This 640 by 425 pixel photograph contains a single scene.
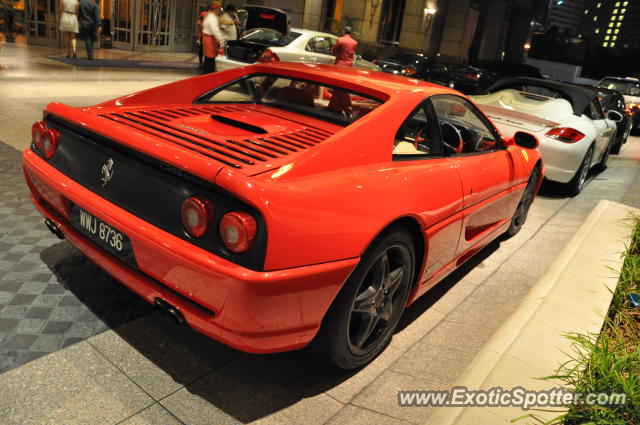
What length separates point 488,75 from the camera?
1905cm

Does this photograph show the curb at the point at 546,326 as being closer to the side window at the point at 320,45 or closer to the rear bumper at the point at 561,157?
the rear bumper at the point at 561,157

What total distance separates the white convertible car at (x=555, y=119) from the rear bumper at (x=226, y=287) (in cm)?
475

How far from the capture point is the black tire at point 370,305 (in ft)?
7.72

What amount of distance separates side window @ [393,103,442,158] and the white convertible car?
11.1 ft

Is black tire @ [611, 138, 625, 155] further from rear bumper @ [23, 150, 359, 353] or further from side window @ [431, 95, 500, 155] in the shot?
rear bumper @ [23, 150, 359, 353]

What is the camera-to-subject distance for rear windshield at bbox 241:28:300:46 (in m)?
11.4

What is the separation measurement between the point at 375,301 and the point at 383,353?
0.44 m

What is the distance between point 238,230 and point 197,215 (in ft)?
0.66

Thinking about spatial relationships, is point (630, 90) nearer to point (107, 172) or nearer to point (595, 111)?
point (595, 111)

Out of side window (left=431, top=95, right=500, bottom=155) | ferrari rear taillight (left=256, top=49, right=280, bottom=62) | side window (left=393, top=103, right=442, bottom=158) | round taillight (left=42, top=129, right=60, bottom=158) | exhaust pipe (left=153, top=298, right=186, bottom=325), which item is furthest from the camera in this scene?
ferrari rear taillight (left=256, top=49, right=280, bottom=62)

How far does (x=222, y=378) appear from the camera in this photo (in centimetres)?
248

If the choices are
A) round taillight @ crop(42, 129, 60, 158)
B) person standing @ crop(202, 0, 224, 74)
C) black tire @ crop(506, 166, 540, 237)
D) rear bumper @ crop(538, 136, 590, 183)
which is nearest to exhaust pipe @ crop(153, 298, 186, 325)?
round taillight @ crop(42, 129, 60, 158)

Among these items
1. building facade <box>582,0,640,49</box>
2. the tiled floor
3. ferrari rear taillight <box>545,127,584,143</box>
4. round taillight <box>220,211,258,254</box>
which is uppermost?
building facade <box>582,0,640,49</box>

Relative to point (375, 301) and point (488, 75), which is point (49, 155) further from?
point (488, 75)
